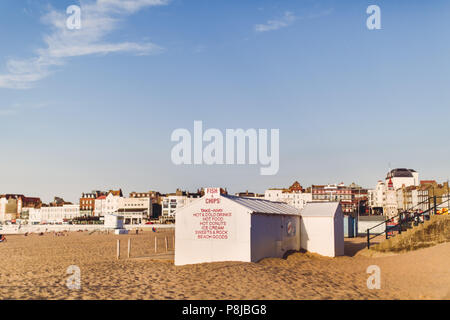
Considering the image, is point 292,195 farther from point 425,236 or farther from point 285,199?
point 425,236

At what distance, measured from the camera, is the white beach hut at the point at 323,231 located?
23984 mm

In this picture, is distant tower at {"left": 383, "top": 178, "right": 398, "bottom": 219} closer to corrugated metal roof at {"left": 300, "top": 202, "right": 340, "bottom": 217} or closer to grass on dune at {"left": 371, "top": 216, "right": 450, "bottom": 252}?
corrugated metal roof at {"left": 300, "top": 202, "right": 340, "bottom": 217}

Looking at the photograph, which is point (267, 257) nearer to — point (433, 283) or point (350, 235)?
point (433, 283)

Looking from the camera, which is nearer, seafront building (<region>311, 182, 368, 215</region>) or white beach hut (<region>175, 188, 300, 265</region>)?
white beach hut (<region>175, 188, 300, 265</region>)

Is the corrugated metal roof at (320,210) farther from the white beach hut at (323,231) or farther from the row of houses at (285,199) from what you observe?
the row of houses at (285,199)

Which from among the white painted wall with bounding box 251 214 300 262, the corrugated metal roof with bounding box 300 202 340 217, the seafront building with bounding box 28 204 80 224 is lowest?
the seafront building with bounding box 28 204 80 224

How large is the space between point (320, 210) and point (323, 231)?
1.69 m

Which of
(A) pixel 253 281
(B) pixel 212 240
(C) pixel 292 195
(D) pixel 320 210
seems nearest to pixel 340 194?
(C) pixel 292 195

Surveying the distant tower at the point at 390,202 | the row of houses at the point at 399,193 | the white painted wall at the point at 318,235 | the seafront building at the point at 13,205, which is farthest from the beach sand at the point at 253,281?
the seafront building at the point at 13,205

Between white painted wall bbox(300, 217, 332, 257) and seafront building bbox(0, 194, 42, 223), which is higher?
white painted wall bbox(300, 217, 332, 257)

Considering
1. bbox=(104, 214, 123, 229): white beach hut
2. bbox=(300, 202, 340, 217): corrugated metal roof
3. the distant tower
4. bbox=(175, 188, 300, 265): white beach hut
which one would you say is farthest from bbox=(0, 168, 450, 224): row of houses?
bbox=(175, 188, 300, 265): white beach hut

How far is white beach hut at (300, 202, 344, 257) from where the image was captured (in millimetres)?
23984

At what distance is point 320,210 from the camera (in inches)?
1009
